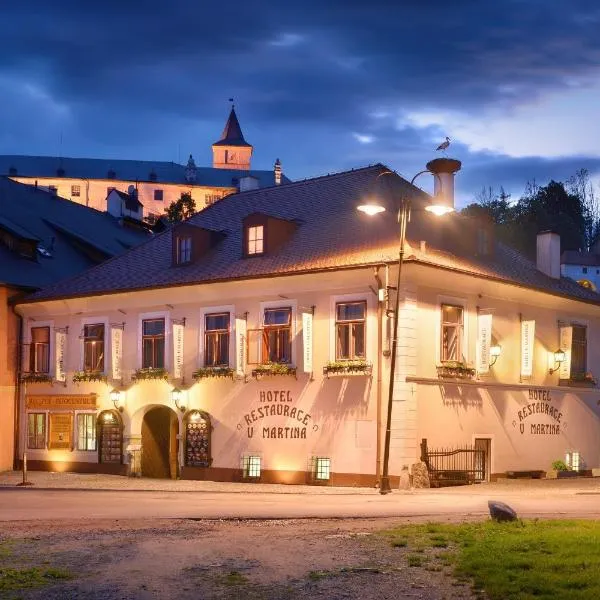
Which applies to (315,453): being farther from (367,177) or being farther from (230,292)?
(367,177)

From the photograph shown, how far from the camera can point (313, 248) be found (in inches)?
1316

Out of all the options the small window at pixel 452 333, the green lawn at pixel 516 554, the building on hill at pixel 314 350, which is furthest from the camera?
the small window at pixel 452 333

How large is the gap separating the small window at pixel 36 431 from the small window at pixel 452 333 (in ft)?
51.3

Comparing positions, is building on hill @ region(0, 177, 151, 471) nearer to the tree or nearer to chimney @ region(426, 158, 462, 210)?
chimney @ region(426, 158, 462, 210)

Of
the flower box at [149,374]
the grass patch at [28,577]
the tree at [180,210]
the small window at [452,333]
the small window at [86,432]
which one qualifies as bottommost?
the small window at [86,432]

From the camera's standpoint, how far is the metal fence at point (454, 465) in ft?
99.7

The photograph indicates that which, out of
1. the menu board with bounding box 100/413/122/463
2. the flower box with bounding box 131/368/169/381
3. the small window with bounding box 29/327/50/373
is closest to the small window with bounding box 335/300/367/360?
the flower box with bounding box 131/368/169/381

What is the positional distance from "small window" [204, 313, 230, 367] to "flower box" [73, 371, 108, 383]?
15.4 feet

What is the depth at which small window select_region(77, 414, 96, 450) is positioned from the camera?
38562 mm

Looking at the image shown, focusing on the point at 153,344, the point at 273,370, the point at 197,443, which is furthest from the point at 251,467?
the point at 153,344

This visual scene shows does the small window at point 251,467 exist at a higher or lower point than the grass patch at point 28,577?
lower

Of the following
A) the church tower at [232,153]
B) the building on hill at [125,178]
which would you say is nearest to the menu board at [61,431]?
the building on hill at [125,178]

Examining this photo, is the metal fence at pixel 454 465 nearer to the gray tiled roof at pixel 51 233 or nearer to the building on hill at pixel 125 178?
the gray tiled roof at pixel 51 233

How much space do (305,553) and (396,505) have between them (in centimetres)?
881
